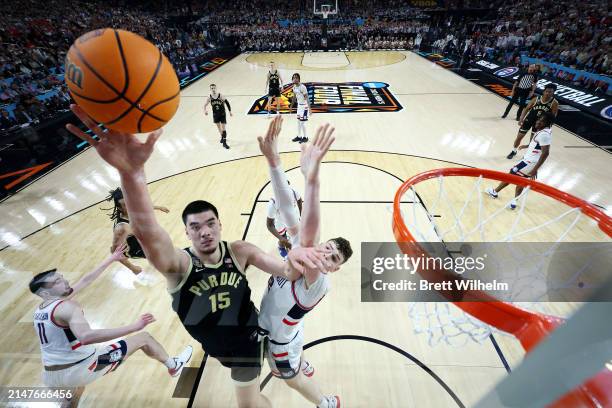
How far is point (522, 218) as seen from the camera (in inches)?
194

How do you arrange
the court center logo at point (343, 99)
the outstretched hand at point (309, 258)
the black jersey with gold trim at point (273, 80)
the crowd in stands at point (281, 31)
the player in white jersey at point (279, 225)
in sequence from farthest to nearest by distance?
the crowd in stands at point (281, 31), the court center logo at point (343, 99), the black jersey with gold trim at point (273, 80), the player in white jersey at point (279, 225), the outstretched hand at point (309, 258)

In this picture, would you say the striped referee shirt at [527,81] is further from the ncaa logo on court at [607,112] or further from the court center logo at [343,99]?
the court center logo at [343,99]

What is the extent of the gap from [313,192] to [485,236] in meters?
3.90

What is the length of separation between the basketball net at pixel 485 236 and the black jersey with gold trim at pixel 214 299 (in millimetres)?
1277

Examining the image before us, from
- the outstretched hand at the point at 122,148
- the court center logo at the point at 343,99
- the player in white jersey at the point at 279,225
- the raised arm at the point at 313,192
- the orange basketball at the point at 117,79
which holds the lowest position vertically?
the court center logo at the point at 343,99

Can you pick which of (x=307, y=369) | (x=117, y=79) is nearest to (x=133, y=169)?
(x=117, y=79)

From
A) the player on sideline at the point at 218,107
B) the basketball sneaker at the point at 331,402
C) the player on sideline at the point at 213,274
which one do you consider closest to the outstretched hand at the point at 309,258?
the player on sideline at the point at 213,274

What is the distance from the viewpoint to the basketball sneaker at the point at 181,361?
2896 mm

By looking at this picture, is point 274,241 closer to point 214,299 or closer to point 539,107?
point 214,299

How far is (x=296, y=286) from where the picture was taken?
202 centimetres

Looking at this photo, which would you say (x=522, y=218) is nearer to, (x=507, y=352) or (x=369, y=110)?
(x=507, y=352)

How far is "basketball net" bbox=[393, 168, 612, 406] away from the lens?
70.6 inches

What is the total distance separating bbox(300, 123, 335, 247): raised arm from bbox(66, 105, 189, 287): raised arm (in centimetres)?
73

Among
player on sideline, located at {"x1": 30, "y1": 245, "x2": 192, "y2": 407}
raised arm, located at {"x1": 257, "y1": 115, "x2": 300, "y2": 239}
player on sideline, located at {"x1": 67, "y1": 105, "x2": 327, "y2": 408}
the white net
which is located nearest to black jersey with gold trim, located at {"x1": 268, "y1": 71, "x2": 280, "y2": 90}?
the white net
